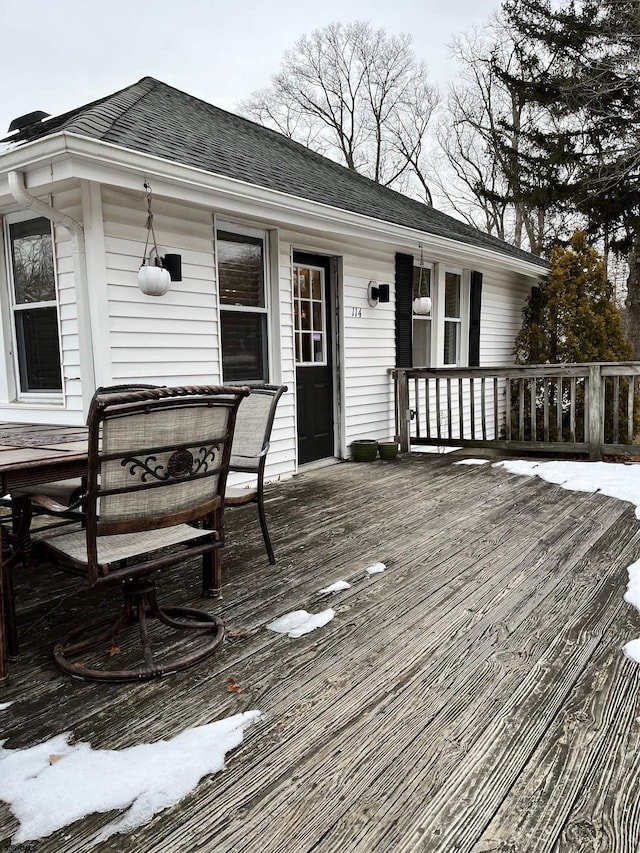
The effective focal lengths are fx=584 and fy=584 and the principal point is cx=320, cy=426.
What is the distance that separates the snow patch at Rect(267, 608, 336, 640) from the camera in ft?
7.68

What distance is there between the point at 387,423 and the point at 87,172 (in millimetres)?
4270

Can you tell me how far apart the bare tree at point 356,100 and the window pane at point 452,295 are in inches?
444

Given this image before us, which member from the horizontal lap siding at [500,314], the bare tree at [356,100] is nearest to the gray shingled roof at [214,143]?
the horizontal lap siding at [500,314]

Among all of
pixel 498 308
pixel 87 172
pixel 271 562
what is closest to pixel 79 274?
pixel 87 172

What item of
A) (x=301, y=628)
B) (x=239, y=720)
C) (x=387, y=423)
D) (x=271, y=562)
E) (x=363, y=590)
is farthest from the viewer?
(x=387, y=423)

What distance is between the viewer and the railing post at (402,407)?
6.52 m

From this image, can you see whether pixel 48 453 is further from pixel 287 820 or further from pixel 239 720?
pixel 287 820

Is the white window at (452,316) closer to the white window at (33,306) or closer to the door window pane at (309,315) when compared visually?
the door window pane at (309,315)

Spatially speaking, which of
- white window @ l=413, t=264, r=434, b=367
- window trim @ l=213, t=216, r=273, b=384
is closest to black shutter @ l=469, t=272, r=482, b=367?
white window @ l=413, t=264, r=434, b=367

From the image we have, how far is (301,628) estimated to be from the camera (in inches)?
93.2

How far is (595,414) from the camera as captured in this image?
5.77 m

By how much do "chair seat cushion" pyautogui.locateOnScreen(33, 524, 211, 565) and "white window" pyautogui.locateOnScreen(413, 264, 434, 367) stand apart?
5.26 meters

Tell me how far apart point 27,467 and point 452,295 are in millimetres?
6690

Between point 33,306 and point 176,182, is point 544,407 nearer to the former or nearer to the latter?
point 176,182
